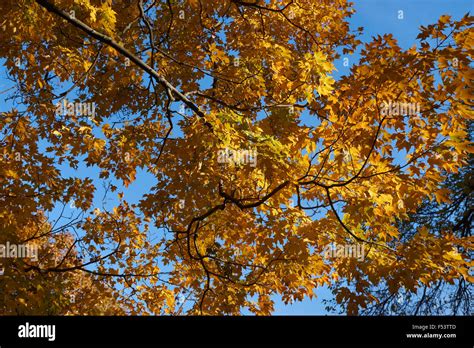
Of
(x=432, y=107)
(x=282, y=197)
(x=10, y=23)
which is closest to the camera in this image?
(x=432, y=107)

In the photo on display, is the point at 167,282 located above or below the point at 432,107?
below

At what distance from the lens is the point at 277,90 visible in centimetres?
1027

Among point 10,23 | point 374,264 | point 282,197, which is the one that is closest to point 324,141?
point 282,197

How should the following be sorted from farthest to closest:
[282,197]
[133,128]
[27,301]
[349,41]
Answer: [349,41]
[133,128]
[282,197]
[27,301]

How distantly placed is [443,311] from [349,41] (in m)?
10.2

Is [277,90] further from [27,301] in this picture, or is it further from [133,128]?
[27,301]

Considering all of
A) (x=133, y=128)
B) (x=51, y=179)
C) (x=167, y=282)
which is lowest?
(x=167, y=282)

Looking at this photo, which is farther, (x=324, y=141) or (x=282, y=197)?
(x=282, y=197)

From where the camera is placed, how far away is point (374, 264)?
701cm
